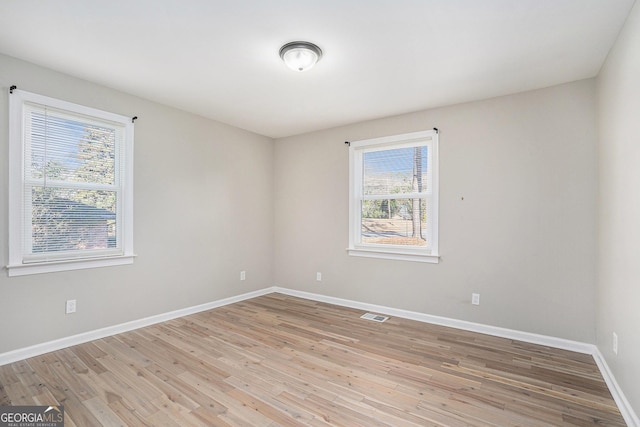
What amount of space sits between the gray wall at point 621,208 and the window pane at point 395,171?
1.66 metres

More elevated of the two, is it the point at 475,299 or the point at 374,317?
the point at 475,299

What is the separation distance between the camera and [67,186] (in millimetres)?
2949

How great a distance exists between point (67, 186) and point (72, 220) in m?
0.33

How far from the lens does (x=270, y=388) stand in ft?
7.50

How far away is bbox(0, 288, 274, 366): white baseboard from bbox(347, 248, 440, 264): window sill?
1.93 meters

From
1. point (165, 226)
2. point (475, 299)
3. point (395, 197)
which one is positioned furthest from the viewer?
point (395, 197)

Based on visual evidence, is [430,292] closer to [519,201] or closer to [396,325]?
[396,325]

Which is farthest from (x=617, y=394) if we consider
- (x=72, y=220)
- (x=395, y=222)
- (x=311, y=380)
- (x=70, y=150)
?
(x=70, y=150)

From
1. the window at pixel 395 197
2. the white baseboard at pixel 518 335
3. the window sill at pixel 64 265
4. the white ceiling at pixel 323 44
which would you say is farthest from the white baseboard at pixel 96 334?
the white ceiling at pixel 323 44

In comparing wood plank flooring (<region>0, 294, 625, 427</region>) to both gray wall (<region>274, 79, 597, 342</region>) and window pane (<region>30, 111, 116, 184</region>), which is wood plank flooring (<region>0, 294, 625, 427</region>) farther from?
window pane (<region>30, 111, 116, 184</region>)

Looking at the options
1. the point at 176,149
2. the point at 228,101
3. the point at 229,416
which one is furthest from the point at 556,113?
the point at 176,149

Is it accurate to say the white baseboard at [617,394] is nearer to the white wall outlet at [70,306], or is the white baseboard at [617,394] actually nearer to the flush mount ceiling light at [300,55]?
the flush mount ceiling light at [300,55]

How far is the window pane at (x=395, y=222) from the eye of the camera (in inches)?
153

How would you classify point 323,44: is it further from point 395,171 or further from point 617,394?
point 617,394
